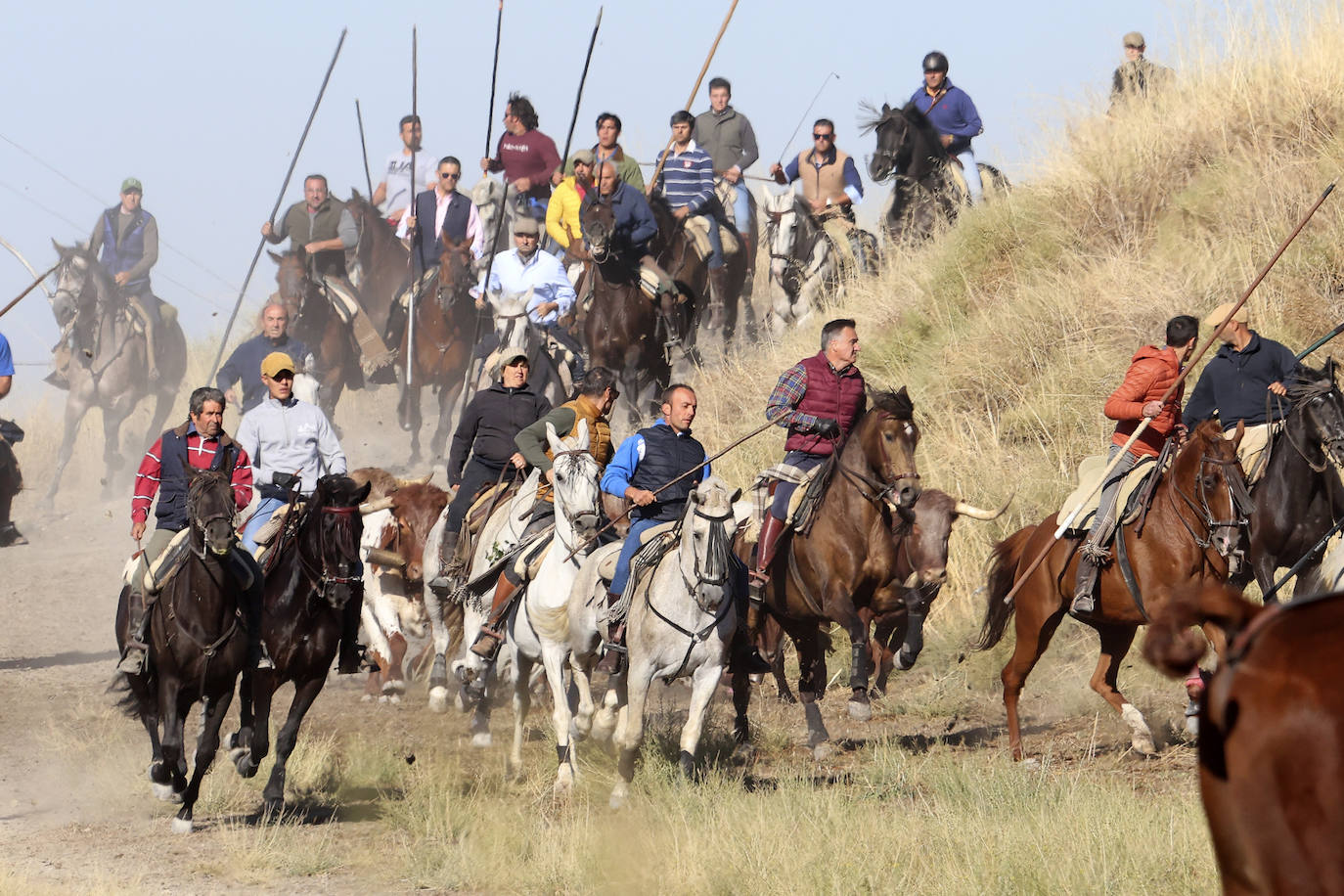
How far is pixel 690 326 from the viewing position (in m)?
20.9

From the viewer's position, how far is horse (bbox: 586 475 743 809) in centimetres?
945

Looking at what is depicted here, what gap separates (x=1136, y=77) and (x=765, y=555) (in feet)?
37.0

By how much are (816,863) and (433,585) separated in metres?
6.70

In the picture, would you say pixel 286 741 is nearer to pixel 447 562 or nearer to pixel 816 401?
pixel 447 562

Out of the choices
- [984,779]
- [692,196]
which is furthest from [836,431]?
[692,196]

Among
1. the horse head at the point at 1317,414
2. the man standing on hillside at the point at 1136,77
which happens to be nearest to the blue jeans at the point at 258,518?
the horse head at the point at 1317,414

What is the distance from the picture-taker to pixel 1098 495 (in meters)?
11.1

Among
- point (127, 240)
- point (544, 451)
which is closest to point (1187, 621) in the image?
point (544, 451)

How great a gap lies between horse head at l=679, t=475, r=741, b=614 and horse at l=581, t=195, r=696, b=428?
9819 mm

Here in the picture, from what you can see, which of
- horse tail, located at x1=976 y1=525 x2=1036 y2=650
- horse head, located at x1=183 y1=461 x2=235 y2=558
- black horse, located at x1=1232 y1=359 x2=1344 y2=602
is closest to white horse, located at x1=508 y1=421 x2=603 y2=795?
horse head, located at x1=183 y1=461 x2=235 y2=558

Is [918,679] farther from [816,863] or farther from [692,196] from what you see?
[692,196]

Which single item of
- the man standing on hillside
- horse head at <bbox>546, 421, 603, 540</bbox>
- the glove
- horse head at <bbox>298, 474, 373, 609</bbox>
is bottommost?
horse head at <bbox>298, 474, 373, 609</bbox>

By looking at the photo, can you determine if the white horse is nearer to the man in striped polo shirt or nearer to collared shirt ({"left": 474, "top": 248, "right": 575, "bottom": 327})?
collared shirt ({"left": 474, "top": 248, "right": 575, "bottom": 327})

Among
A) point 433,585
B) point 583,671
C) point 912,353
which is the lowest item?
point 583,671
